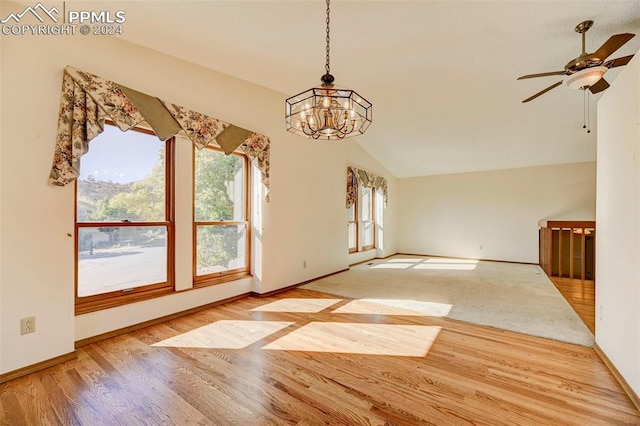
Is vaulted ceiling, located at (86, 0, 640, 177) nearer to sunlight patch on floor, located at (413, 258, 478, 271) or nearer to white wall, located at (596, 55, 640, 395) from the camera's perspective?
white wall, located at (596, 55, 640, 395)

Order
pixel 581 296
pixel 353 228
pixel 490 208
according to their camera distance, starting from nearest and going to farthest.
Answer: pixel 581 296 → pixel 353 228 → pixel 490 208

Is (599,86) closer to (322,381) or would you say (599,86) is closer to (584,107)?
(584,107)

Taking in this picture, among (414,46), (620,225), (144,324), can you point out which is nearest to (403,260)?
(620,225)

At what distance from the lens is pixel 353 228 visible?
676cm

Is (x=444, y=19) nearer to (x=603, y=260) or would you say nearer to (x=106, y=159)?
(x=603, y=260)

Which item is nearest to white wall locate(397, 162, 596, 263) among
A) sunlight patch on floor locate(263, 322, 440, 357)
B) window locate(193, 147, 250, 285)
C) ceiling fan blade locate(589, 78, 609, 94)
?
ceiling fan blade locate(589, 78, 609, 94)

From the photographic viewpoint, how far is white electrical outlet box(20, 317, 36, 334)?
2.07 metres

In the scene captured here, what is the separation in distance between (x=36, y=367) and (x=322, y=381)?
217cm

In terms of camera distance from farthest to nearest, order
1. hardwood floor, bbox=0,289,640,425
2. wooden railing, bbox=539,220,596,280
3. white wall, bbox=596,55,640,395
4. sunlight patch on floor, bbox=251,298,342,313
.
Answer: wooden railing, bbox=539,220,596,280, sunlight patch on floor, bbox=251,298,342,313, white wall, bbox=596,55,640,395, hardwood floor, bbox=0,289,640,425

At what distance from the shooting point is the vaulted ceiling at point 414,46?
87.9 inches

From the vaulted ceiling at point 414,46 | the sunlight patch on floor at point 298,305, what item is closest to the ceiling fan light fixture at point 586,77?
the vaulted ceiling at point 414,46

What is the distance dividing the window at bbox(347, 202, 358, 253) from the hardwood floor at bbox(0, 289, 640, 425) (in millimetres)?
3811

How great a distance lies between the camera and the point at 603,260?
7.70 feet

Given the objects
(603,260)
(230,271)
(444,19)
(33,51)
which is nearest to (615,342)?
(603,260)
